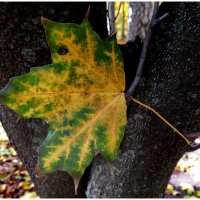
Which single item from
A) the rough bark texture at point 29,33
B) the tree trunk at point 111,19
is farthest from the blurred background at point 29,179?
the rough bark texture at point 29,33

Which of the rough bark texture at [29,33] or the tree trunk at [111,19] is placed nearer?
the rough bark texture at [29,33]

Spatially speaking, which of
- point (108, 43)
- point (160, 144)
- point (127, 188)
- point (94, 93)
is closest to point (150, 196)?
point (127, 188)

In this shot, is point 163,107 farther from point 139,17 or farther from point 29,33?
point 139,17

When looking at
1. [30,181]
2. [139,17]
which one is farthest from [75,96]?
[139,17]

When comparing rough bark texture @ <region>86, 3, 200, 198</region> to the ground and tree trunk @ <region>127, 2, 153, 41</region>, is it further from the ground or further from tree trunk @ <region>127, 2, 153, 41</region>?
tree trunk @ <region>127, 2, 153, 41</region>

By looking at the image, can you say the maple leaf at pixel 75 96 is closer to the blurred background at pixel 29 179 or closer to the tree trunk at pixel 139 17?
the blurred background at pixel 29 179

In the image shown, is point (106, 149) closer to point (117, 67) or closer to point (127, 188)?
point (117, 67)

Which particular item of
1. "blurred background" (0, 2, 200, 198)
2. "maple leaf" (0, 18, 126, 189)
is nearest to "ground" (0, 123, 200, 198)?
"blurred background" (0, 2, 200, 198)
